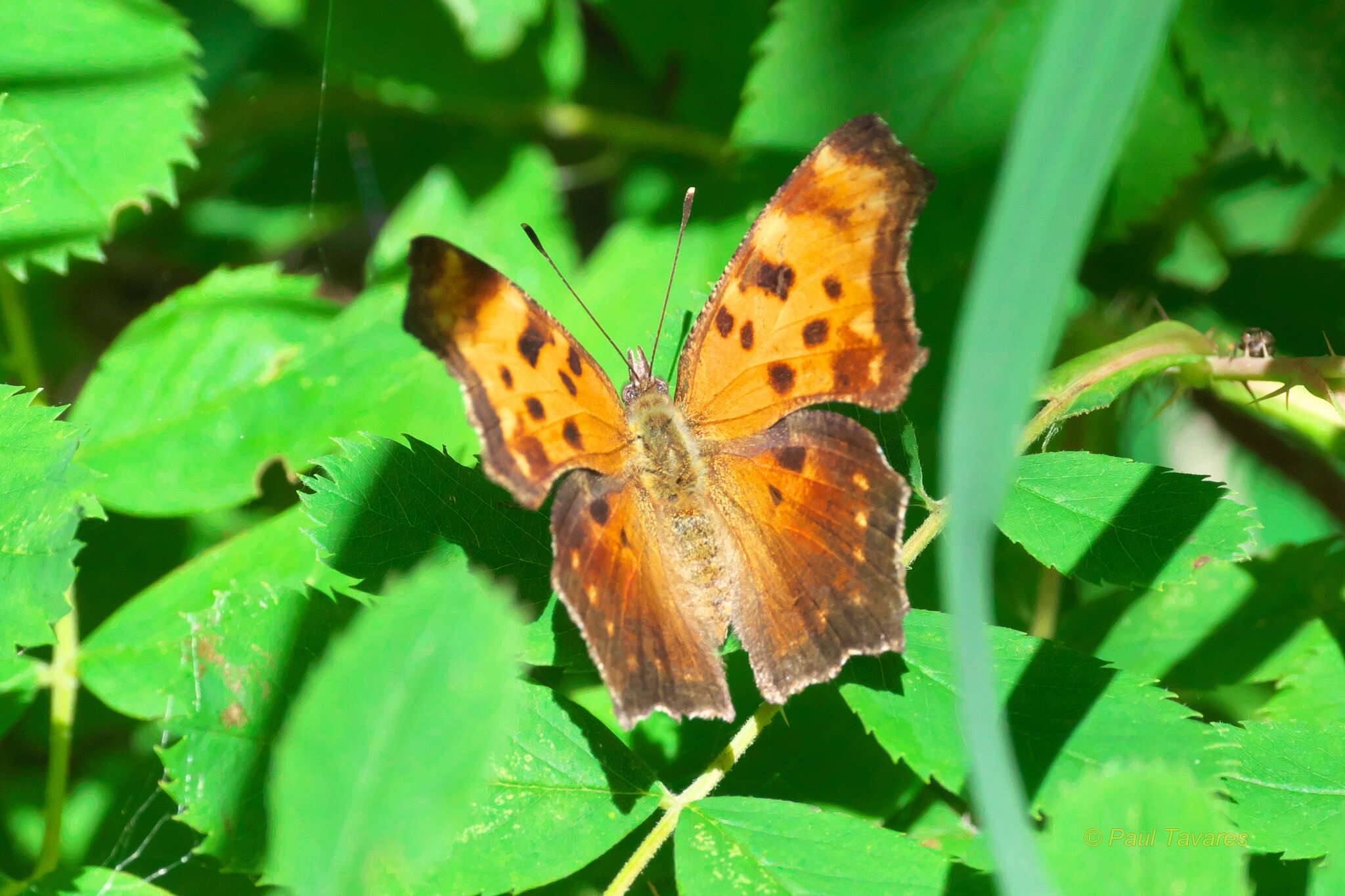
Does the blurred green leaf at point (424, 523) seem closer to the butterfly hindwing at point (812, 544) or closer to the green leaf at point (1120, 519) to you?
the butterfly hindwing at point (812, 544)

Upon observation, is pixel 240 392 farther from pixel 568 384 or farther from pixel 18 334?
pixel 568 384

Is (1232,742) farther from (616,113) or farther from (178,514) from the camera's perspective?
(616,113)

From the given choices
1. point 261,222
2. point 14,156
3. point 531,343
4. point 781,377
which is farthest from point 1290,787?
point 261,222

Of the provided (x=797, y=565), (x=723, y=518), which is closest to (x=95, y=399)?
(x=723, y=518)

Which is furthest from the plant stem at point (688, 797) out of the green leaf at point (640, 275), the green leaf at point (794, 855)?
the green leaf at point (640, 275)

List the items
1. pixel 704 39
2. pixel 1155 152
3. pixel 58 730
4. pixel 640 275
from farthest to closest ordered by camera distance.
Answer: pixel 704 39, pixel 640 275, pixel 1155 152, pixel 58 730
